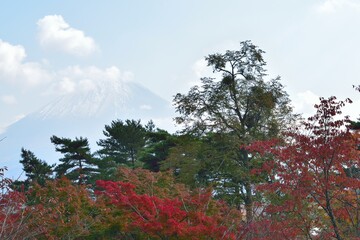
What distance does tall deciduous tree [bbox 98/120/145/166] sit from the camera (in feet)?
107

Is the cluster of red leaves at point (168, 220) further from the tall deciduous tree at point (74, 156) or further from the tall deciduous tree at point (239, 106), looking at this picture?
the tall deciduous tree at point (74, 156)

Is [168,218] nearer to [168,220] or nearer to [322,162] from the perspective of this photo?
[168,220]

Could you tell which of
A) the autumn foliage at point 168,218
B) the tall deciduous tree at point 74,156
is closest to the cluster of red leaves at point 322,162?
the autumn foliage at point 168,218

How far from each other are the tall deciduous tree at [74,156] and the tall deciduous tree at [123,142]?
7.77 feet

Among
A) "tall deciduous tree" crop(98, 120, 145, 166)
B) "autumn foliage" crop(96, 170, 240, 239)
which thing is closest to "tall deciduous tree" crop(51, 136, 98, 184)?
"tall deciduous tree" crop(98, 120, 145, 166)

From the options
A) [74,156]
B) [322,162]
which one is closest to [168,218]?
[322,162]

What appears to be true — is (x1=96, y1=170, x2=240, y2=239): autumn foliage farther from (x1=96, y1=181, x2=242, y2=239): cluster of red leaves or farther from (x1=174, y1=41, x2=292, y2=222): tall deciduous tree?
(x1=174, y1=41, x2=292, y2=222): tall deciduous tree

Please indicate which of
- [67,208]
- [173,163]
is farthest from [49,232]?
[173,163]

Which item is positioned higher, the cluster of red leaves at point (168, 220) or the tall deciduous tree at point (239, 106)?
the tall deciduous tree at point (239, 106)

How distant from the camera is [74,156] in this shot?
29.6 m

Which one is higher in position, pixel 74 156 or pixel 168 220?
pixel 74 156

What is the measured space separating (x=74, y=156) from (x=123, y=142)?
4321 mm

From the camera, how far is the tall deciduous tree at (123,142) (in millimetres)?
32469

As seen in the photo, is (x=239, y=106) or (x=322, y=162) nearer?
(x=322, y=162)
